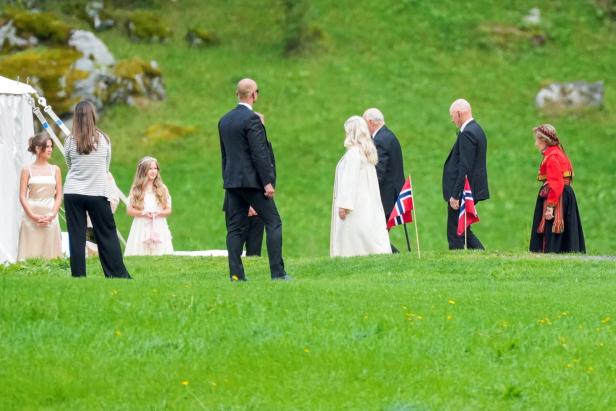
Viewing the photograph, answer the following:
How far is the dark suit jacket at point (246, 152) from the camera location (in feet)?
48.2

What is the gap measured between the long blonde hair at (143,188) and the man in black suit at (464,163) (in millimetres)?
4878

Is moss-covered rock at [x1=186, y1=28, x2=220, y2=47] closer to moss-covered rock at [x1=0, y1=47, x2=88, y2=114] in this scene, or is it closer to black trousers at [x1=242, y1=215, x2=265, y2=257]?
moss-covered rock at [x1=0, y1=47, x2=88, y2=114]

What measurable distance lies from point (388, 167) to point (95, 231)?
5980mm

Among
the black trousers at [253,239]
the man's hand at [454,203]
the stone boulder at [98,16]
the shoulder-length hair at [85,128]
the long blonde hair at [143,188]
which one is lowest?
the black trousers at [253,239]

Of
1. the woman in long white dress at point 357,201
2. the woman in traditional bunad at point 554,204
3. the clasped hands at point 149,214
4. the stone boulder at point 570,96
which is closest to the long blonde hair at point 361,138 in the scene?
the woman in long white dress at point 357,201

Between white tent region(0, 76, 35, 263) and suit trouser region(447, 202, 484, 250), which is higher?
white tent region(0, 76, 35, 263)

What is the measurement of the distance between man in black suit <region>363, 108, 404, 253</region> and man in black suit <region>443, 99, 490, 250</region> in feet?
3.18

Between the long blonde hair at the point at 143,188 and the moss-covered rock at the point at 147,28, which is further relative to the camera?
the moss-covered rock at the point at 147,28

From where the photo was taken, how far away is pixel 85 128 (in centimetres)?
1420

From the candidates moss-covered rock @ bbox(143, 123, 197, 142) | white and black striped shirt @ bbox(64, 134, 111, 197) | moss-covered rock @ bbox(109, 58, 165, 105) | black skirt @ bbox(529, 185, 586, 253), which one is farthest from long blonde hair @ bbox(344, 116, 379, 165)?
moss-covered rock @ bbox(109, 58, 165, 105)

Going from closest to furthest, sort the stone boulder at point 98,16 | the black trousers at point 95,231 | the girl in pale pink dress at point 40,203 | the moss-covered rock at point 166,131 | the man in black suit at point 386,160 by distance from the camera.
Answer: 1. the black trousers at point 95,231
2. the girl in pale pink dress at point 40,203
3. the man in black suit at point 386,160
4. the moss-covered rock at point 166,131
5. the stone boulder at point 98,16

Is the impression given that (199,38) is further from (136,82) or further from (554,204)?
(554,204)

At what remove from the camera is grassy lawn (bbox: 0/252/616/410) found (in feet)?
31.8

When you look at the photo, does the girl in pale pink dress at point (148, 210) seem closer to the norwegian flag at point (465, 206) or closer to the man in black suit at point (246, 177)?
the norwegian flag at point (465, 206)
